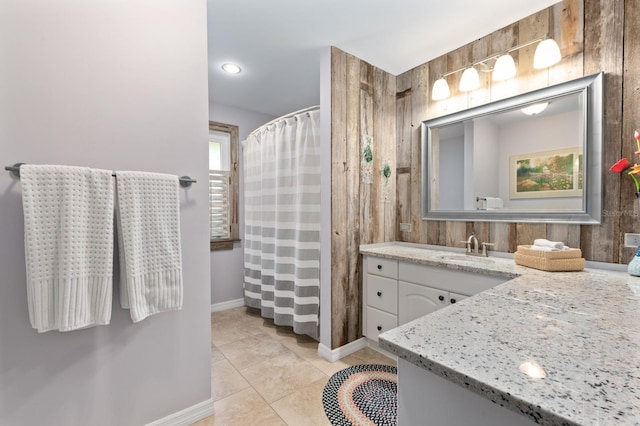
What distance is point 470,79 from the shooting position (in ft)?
6.91

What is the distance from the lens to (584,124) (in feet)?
5.51

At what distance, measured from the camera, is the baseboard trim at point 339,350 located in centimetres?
220

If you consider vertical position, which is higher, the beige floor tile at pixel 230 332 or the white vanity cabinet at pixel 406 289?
the white vanity cabinet at pixel 406 289

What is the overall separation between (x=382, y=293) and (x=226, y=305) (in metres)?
2.05

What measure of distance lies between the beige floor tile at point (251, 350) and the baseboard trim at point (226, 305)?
34.4 inches

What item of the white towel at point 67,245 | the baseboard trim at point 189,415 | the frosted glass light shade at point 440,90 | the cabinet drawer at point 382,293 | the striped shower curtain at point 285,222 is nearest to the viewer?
the white towel at point 67,245

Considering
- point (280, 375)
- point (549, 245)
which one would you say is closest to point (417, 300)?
point (549, 245)

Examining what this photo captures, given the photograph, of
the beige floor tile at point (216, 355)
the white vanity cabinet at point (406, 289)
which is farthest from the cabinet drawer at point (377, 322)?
the beige floor tile at point (216, 355)

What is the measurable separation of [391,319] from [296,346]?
90cm

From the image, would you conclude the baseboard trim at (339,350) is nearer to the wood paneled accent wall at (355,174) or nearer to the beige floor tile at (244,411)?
the wood paneled accent wall at (355,174)

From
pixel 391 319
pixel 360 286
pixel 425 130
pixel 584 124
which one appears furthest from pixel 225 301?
pixel 584 124

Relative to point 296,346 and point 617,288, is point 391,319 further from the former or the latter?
point 617,288

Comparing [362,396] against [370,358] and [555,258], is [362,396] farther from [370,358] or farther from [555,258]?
[555,258]

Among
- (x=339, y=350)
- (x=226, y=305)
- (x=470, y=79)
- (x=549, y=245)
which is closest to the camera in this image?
(x=549, y=245)
